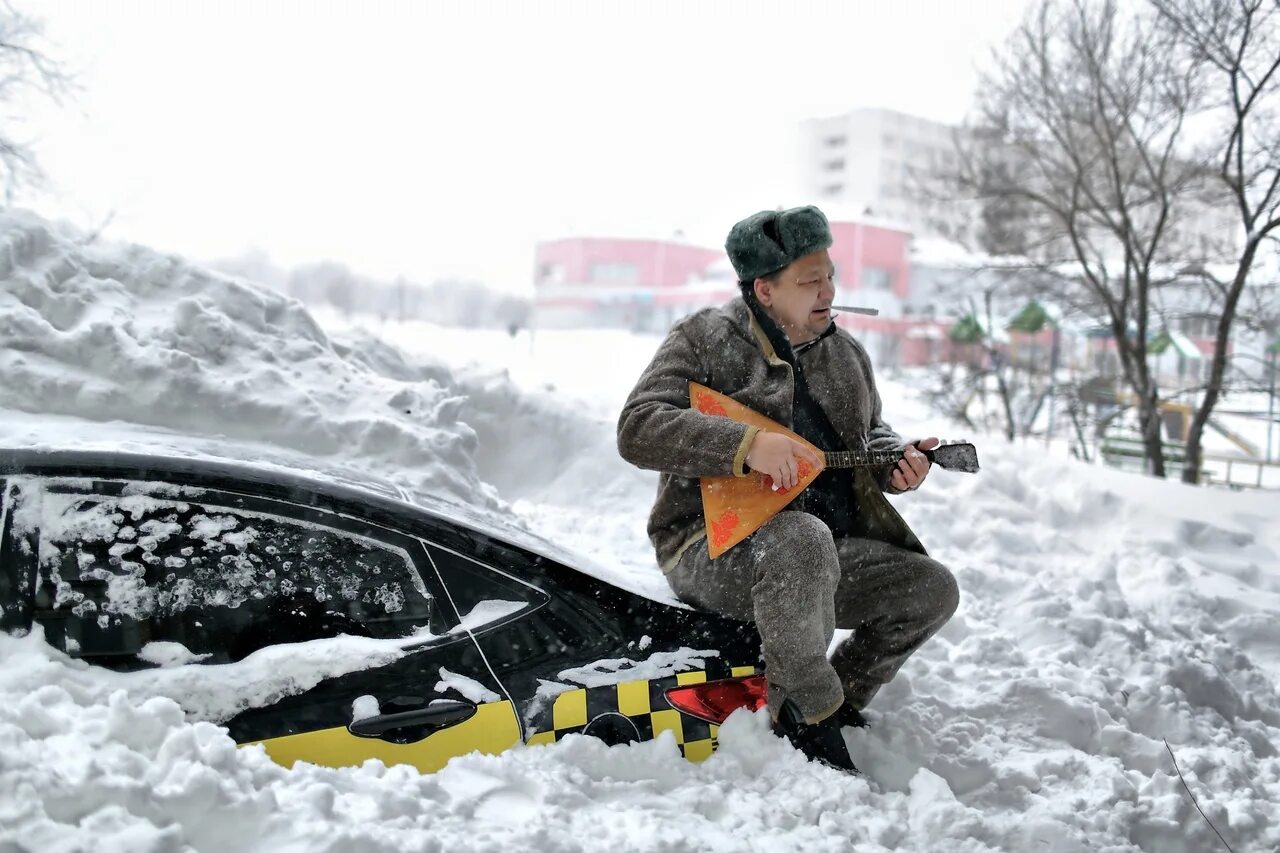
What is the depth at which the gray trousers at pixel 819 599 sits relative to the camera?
246 cm

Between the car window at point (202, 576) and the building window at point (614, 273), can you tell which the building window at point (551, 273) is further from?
the car window at point (202, 576)

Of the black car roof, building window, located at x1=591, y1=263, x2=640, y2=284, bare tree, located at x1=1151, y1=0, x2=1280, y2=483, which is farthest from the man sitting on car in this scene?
building window, located at x1=591, y1=263, x2=640, y2=284

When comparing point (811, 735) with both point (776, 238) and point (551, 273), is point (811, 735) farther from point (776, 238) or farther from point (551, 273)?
point (551, 273)

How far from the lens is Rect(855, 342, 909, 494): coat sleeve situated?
2988mm

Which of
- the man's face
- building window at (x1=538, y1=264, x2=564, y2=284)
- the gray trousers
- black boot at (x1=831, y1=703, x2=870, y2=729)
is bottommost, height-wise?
black boot at (x1=831, y1=703, x2=870, y2=729)

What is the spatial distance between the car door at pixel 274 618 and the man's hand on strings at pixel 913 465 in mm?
1251

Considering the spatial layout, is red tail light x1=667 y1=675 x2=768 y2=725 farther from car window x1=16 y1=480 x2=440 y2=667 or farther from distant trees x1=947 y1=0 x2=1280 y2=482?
distant trees x1=947 y1=0 x2=1280 y2=482

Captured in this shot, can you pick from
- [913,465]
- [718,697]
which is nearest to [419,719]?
[718,697]

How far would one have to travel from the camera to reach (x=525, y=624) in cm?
233

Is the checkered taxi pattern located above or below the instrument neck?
below

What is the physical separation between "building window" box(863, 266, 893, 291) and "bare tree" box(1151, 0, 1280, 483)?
8.74 meters

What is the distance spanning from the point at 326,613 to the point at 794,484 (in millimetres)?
1160

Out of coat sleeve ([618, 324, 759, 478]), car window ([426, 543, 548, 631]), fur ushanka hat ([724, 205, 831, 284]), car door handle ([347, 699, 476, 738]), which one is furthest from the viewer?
fur ushanka hat ([724, 205, 831, 284])

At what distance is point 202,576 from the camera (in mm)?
2094
